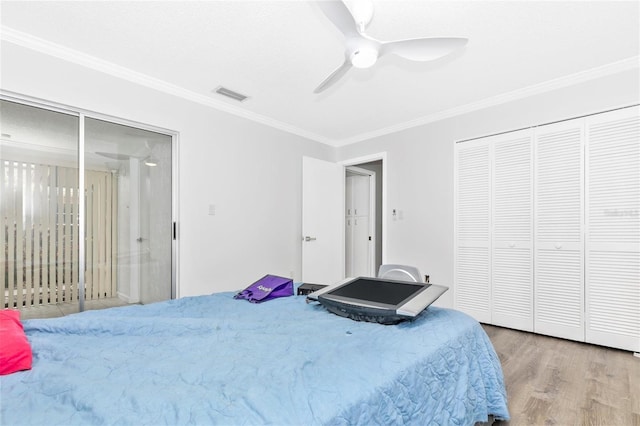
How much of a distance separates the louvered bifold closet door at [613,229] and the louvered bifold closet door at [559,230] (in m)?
0.07

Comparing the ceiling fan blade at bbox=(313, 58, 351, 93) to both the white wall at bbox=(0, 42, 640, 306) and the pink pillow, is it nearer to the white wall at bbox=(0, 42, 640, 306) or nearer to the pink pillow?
the white wall at bbox=(0, 42, 640, 306)

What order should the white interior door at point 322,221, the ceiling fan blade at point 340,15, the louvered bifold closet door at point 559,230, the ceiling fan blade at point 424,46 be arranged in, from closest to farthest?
1. the ceiling fan blade at point 340,15
2. the ceiling fan blade at point 424,46
3. the louvered bifold closet door at point 559,230
4. the white interior door at point 322,221

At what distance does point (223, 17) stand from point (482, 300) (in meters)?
3.58

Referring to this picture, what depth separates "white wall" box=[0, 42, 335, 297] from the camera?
2506mm

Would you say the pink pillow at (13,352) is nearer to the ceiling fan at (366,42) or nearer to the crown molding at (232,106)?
the ceiling fan at (366,42)

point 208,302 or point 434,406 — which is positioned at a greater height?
point 208,302

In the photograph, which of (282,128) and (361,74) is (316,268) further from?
(361,74)

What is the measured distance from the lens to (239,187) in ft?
12.1

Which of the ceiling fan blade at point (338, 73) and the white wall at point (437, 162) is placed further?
the white wall at point (437, 162)

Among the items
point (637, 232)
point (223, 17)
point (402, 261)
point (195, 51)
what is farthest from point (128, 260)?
point (637, 232)

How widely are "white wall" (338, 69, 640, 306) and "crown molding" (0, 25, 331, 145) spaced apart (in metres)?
1.79

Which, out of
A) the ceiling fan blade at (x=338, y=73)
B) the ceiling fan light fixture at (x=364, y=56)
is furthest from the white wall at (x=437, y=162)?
the ceiling fan light fixture at (x=364, y=56)

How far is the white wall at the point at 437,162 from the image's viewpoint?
2898 mm

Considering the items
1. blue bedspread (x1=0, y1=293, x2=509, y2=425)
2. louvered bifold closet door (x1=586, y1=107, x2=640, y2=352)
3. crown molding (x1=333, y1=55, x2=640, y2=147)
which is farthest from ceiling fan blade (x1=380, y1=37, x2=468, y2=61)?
louvered bifold closet door (x1=586, y1=107, x2=640, y2=352)
